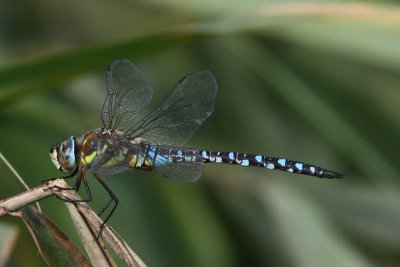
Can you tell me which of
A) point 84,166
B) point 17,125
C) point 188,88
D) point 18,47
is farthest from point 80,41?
point 84,166

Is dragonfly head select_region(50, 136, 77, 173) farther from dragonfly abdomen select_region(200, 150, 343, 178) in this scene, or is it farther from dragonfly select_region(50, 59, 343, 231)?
dragonfly abdomen select_region(200, 150, 343, 178)

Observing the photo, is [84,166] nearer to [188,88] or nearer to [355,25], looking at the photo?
[188,88]

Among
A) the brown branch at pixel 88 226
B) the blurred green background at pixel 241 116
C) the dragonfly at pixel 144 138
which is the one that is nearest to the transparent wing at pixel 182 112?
the dragonfly at pixel 144 138

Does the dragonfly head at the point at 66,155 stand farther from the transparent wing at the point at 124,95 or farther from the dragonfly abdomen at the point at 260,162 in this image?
the dragonfly abdomen at the point at 260,162

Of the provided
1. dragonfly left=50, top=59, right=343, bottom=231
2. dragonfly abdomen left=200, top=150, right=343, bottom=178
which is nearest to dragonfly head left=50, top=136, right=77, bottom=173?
dragonfly left=50, top=59, right=343, bottom=231

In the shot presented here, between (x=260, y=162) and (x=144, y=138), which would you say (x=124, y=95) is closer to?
(x=144, y=138)

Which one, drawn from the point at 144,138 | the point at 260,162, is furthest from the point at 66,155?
the point at 260,162
